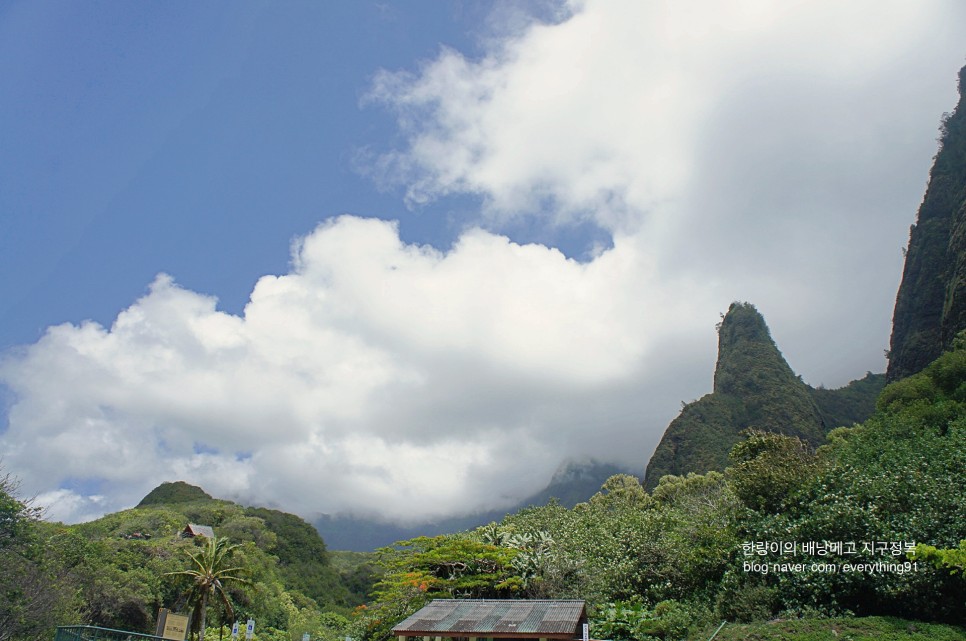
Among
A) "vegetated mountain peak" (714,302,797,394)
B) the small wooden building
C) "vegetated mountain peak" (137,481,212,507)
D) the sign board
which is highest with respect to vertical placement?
"vegetated mountain peak" (714,302,797,394)

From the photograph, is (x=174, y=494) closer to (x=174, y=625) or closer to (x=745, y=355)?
(x=174, y=625)

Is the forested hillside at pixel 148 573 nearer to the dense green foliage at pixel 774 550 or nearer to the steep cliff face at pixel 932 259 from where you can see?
the dense green foliage at pixel 774 550

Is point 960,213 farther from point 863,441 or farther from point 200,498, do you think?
point 200,498

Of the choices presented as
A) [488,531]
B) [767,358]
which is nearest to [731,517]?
[488,531]

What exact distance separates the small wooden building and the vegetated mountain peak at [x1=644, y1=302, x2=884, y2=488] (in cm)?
6217

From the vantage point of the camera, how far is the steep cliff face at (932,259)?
56.8 meters

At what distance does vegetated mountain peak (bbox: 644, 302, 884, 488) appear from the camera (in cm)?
8181

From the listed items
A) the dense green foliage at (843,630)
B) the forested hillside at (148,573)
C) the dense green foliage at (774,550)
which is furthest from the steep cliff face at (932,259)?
the forested hillside at (148,573)

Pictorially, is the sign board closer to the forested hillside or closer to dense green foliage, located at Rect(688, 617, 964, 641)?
the forested hillside

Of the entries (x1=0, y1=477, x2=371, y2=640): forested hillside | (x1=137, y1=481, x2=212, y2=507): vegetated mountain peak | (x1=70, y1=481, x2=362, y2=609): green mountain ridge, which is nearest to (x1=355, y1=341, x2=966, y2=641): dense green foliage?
(x1=0, y1=477, x2=371, y2=640): forested hillside

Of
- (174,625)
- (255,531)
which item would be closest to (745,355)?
(255,531)

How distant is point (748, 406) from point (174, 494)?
93.3 metres

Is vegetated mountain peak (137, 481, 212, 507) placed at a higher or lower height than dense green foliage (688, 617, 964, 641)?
higher

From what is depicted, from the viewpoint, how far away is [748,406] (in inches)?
3438
